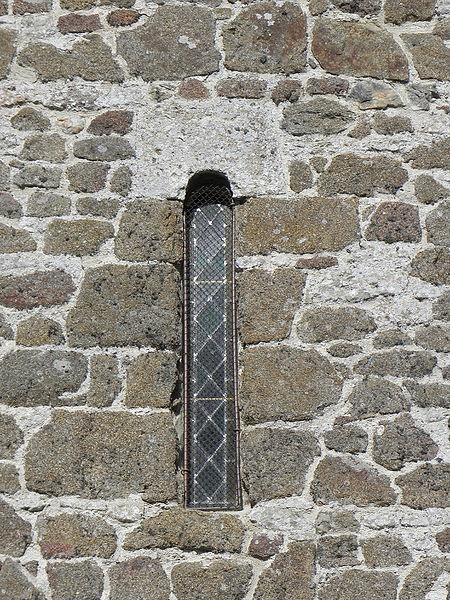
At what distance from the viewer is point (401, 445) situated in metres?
4.03

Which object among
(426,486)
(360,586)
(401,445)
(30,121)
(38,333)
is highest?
(30,121)

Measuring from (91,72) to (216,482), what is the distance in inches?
81.9

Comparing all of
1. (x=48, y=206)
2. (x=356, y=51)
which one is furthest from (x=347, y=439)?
(x=356, y=51)

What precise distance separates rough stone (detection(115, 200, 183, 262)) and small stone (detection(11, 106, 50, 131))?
59cm

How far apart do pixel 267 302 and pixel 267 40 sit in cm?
134

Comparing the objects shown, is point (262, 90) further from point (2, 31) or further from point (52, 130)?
point (2, 31)

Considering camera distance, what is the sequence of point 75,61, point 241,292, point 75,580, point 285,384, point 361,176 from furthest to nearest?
1. point 75,61
2. point 361,176
3. point 241,292
4. point 285,384
5. point 75,580

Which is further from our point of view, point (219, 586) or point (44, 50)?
point (44, 50)

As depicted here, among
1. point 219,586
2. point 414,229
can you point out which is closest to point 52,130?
point 414,229

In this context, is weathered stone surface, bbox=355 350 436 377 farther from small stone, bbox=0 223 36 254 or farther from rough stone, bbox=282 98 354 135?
small stone, bbox=0 223 36 254

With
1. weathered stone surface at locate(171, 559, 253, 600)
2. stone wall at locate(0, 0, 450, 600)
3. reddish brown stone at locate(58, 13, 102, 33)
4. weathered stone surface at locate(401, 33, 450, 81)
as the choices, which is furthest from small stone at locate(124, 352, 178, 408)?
weathered stone surface at locate(401, 33, 450, 81)

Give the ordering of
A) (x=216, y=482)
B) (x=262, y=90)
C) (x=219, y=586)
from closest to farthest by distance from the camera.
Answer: (x=219, y=586)
(x=216, y=482)
(x=262, y=90)

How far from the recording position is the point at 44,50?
4.47 meters

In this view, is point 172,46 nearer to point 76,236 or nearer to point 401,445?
point 76,236
